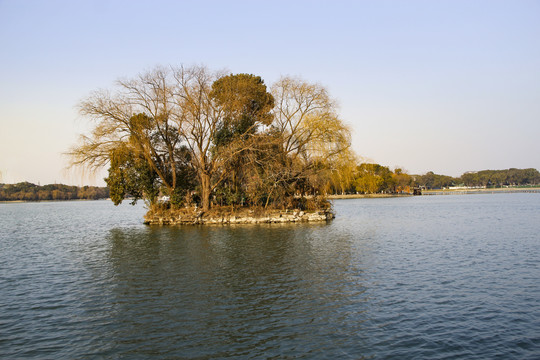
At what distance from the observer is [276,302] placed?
36.1ft

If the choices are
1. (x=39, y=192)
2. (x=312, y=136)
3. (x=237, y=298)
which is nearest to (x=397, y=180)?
(x=312, y=136)

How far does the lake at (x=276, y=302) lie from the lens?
804 centimetres

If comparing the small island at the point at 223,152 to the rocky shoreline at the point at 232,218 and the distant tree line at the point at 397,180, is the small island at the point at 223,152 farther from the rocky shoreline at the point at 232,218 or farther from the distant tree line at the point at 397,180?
the distant tree line at the point at 397,180

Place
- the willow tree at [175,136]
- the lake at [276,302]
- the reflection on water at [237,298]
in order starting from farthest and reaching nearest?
the willow tree at [175,136] < the reflection on water at [237,298] < the lake at [276,302]

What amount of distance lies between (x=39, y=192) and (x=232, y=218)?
14673 cm

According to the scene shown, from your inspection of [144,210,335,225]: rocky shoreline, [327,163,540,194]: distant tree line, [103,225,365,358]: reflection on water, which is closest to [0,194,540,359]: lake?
[103,225,365,358]: reflection on water

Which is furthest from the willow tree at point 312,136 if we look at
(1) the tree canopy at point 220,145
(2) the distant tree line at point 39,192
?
(2) the distant tree line at point 39,192

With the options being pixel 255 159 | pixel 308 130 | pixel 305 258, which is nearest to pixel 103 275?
pixel 305 258

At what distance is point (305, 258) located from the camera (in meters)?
17.4

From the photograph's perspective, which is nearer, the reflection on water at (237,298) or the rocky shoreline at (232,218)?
the reflection on water at (237,298)

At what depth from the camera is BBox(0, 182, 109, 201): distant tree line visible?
146 metres

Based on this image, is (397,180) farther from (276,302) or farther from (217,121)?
(276,302)

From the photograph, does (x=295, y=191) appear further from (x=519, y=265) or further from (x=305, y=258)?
(x=519, y=265)

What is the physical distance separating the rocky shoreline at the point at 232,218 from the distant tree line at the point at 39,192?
138m
